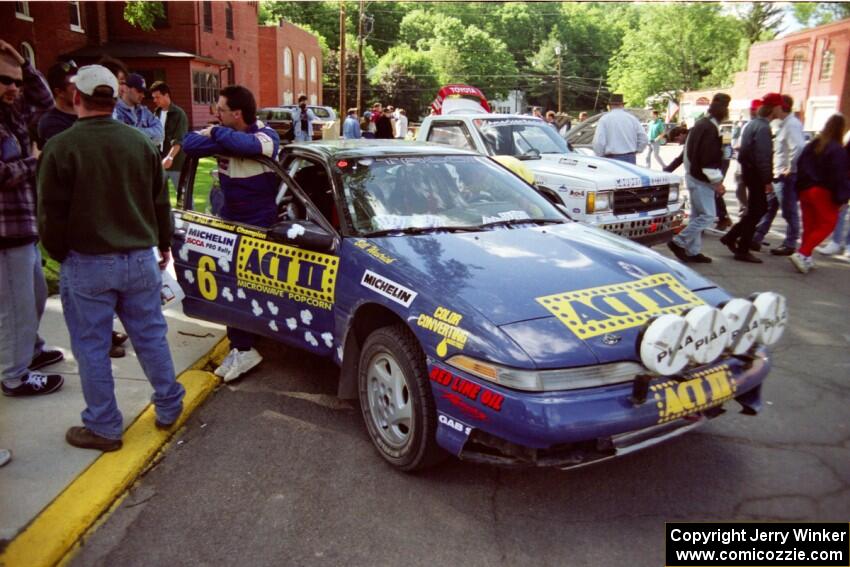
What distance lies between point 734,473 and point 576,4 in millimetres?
117838

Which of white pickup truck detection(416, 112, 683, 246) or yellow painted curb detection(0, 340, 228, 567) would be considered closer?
yellow painted curb detection(0, 340, 228, 567)

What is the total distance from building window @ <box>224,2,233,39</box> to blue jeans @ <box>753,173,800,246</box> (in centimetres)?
3206

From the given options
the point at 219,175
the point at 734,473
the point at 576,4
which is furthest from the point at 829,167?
the point at 576,4

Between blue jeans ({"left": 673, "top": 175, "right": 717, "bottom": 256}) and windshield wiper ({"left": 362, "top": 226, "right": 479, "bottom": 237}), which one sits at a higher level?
windshield wiper ({"left": 362, "top": 226, "right": 479, "bottom": 237})

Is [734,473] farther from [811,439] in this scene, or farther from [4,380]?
[4,380]

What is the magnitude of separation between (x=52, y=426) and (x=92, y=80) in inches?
75.0

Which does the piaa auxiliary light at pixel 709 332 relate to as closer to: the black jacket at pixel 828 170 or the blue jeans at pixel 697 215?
the blue jeans at pixel 697 215

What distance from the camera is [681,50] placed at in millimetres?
77125

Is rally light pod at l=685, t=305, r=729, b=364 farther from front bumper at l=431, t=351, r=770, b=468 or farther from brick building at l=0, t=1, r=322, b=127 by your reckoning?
brick building at l=0, t=1, r=322, b=127

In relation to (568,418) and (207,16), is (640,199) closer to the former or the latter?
(568,418)

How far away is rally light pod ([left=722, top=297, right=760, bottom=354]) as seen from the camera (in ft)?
10.1

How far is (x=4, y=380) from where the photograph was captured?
13.5 feet

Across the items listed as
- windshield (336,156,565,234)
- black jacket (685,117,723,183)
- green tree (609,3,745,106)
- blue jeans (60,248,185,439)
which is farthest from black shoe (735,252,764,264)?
green tree (609,3,745,106)

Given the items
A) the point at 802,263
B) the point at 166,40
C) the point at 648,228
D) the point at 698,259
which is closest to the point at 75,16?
the point at 166,40
